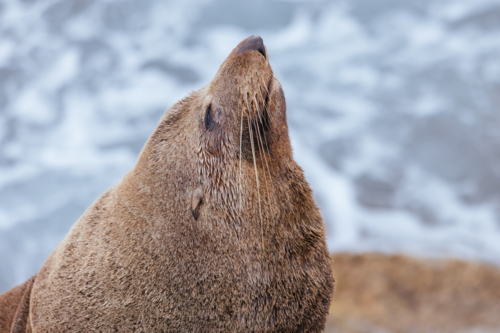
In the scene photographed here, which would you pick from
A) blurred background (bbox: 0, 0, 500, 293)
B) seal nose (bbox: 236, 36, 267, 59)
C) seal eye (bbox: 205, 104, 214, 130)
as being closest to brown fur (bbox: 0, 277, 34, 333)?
seal eye (bbox: 205, 104, 214, 130)

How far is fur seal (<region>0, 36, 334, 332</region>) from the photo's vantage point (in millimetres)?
2537

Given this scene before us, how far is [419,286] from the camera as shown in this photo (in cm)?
550

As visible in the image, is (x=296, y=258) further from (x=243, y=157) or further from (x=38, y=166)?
(x=38, y=166)

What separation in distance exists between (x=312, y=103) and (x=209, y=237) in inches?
334

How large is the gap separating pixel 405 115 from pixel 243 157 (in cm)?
797

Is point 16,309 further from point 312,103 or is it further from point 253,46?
point 312,103

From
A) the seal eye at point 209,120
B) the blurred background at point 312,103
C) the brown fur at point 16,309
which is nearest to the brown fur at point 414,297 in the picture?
the blurred background at point 312,103

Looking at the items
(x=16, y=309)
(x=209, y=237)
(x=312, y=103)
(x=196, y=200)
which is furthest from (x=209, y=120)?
(x=312, y=103)

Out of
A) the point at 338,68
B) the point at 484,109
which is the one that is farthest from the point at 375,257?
the point at 338,68

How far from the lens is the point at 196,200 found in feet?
8.41

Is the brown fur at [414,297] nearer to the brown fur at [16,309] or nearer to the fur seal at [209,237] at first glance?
→ the fur seal at [209,237]

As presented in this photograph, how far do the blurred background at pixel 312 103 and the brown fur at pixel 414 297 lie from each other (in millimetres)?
593

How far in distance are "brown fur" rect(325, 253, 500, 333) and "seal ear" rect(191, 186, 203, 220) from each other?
333 centimetres

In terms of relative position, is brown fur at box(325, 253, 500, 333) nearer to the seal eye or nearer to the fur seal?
the fur seal
